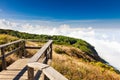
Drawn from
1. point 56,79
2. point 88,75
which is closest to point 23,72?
point 88,75

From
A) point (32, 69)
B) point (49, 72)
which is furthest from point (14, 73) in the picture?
point (49, 72)

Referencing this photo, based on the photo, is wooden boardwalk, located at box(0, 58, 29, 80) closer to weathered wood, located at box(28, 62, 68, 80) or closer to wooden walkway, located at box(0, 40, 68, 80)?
wooden walkway, located at box(0, 40, 68, 80)

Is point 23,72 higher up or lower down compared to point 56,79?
lower down

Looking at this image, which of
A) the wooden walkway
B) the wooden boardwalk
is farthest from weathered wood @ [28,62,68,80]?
the wooden boardwalk

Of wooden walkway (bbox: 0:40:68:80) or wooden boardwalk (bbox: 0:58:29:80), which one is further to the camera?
wooden boardwalk (bbox: 0:58:29:80)

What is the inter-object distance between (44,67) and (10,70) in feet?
19.8

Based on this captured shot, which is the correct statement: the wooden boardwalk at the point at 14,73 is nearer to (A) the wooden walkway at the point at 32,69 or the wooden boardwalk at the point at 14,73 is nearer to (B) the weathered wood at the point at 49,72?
(A) the wooden walkway at the point at 32,69

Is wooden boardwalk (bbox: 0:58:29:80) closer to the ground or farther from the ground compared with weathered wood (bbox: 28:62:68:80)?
closer to the ground

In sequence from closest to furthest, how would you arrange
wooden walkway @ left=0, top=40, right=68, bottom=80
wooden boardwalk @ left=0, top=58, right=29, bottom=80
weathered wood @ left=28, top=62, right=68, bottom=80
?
weathered wood @ left=28, top=62, right=68, bottom=80, wooden walkway @ left=0, top=40, right=68, bottom=80, wooden boardwalk @ left=0, top=58, right=29, bottom=80

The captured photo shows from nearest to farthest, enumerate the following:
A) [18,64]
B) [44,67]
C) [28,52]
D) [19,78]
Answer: [44,67], [19,78], [18,64], [28,52]

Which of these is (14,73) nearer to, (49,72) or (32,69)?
(32,69)

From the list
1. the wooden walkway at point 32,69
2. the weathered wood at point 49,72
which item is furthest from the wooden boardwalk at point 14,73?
the weathered wood at point 49,72

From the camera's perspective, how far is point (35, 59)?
17.7 feet

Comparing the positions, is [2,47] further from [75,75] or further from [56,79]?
[56,79]
